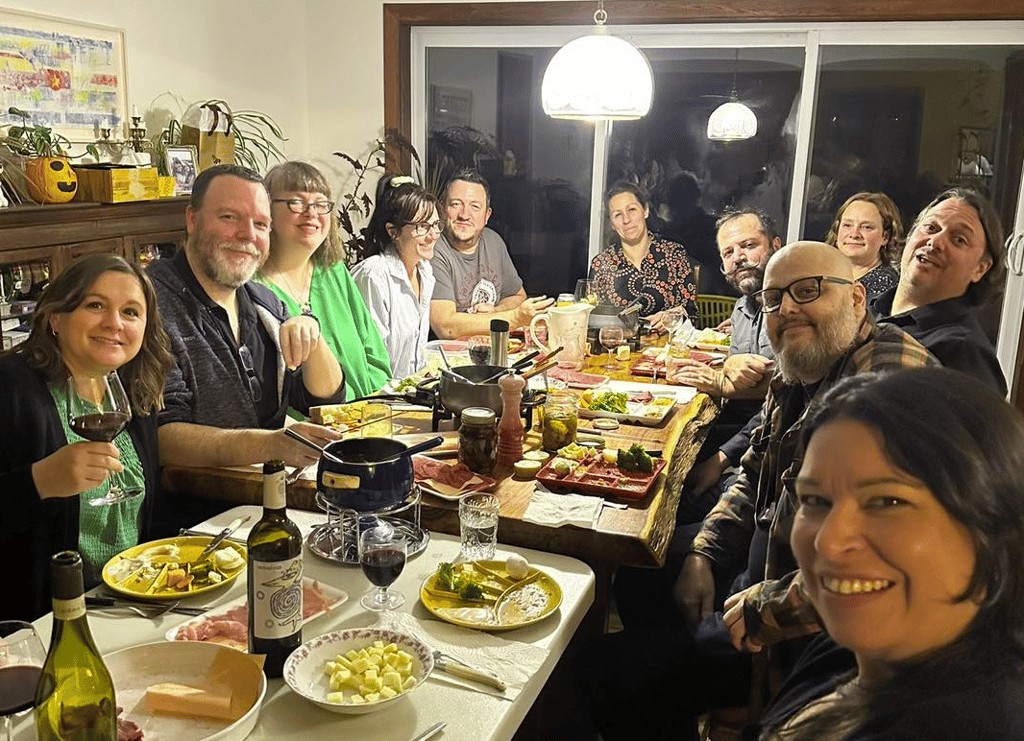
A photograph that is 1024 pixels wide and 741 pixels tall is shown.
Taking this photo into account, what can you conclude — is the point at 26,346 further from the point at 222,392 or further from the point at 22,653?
the point at 22,653

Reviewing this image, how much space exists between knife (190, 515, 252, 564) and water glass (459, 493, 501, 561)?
1.47 feet

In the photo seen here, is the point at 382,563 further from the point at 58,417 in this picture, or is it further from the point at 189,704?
the point at 58,417

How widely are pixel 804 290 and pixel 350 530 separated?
1143mm

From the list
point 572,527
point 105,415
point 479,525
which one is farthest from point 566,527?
point 105,415

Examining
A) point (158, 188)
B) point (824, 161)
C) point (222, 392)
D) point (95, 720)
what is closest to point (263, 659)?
point (95, 720)

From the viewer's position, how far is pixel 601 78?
2.81m

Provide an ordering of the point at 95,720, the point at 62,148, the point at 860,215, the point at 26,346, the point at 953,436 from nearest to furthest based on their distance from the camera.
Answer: the point at 953,436 → the point at 95,720 → the point at 26,346 → the point at 62,148 → the point at 860,215

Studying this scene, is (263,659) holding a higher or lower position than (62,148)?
lower

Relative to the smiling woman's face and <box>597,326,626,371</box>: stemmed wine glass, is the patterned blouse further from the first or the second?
the smiling woman's face

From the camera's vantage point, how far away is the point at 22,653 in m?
1.10

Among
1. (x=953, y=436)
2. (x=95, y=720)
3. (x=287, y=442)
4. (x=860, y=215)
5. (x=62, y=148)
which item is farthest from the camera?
(x=860, y=215)

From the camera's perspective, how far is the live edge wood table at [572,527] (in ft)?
5.71

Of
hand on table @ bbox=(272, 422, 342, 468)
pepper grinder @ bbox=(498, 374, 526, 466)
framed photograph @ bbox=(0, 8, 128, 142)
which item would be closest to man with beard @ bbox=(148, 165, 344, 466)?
hand on table @ bbox=(272, 422, 342, 468)

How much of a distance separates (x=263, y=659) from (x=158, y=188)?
2582 millimetres
